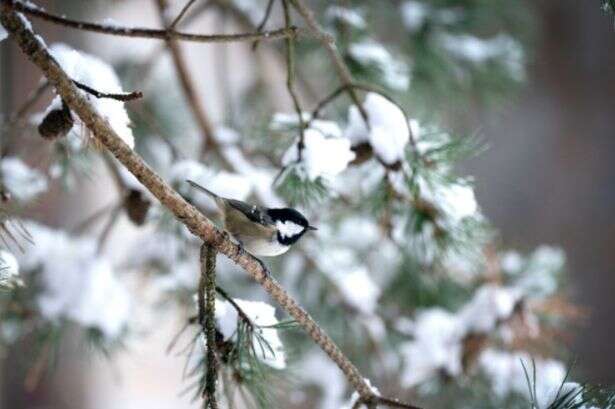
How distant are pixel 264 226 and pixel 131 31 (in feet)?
0.72

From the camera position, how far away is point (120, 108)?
528 millimetres

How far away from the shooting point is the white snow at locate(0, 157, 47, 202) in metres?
0.85

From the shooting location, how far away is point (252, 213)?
2.08 feet

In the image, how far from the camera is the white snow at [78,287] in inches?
35.3

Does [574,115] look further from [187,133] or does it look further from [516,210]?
[187,133]

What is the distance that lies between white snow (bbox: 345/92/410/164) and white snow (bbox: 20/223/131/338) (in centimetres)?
42

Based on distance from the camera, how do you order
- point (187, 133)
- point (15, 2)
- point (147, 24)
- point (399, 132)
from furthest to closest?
point (147, 24), point (187, 133), point (399, 132), point (15, 2)

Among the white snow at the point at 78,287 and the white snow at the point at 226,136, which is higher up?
the white snow at the point at 226,136

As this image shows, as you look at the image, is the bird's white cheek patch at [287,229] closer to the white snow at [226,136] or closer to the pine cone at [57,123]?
the pine cone at [57,123]

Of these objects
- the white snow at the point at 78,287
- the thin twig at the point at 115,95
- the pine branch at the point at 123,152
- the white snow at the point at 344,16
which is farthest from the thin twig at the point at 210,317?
the white snow at the point at 344,16

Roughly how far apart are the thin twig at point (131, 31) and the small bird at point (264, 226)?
0.50ft

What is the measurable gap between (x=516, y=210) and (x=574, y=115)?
33 centimetres

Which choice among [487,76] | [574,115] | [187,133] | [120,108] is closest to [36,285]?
[120,108]

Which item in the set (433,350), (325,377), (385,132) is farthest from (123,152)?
(325,377)
